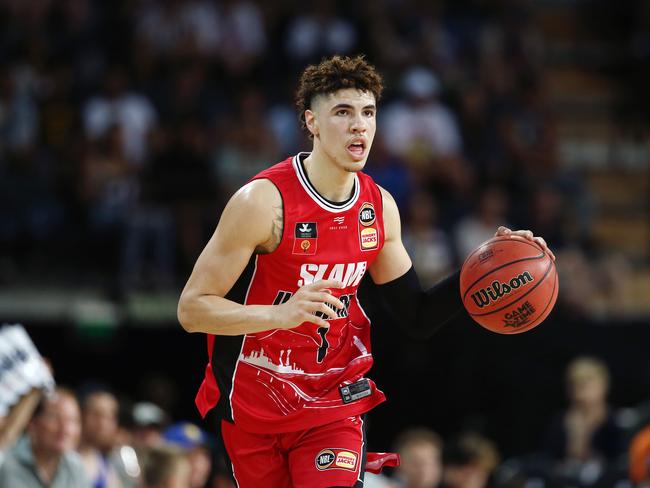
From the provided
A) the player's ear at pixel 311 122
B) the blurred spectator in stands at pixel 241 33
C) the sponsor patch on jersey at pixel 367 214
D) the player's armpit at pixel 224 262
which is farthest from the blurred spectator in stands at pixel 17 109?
the player's armpit at pixel 224 262

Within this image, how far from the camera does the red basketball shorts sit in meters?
5.70

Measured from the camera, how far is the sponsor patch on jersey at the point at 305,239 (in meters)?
5.69

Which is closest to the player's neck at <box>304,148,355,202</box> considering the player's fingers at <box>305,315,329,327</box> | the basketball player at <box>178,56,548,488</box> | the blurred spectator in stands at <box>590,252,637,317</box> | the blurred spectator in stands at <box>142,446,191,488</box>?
→ the basketball player at <box>178,56,548,488</box>

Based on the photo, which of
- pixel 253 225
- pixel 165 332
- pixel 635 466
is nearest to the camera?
pixel 253 225

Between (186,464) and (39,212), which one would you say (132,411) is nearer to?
(186,464)

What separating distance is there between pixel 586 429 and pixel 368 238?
5735mm

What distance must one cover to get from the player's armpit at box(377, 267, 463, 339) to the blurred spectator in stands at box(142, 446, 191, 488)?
2.34 m

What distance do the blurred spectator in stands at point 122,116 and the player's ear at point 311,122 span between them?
317 inches

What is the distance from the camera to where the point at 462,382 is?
12.2 meters

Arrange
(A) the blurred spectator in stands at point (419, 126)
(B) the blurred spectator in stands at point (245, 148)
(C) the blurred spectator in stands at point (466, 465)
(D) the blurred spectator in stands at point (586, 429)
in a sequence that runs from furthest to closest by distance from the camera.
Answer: (A) the blurred spectator in stands at point (419, 126) < (B) the blurred spectator in stands at point (245, 148) < (D) the blurred spectator in stands at point (586, 429) < (C) the blurred spectator in stands at point (466, 465)

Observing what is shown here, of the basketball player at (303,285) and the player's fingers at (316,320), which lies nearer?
the player's fingers at (316,320)

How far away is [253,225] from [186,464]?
289cm

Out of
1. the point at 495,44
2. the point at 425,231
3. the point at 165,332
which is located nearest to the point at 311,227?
the point at 165,332

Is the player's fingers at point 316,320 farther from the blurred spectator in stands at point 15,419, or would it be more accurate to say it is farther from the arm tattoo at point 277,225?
the blurred spectator in stands at point 15,419
